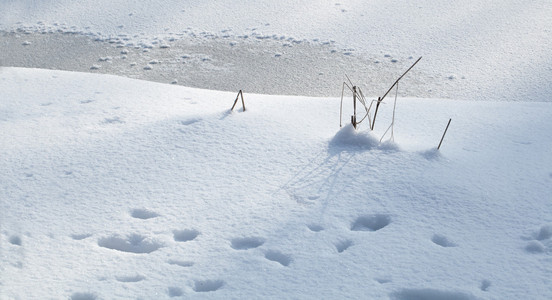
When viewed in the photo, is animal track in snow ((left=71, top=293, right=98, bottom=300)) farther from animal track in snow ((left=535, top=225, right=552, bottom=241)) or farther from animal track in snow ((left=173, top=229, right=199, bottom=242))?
animal track in snow ((left=535, top=225, right=552, bottom=241))

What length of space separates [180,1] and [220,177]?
137 inches

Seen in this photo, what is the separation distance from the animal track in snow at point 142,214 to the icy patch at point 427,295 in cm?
82

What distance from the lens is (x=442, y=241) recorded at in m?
1.59

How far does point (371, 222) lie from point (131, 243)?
2.54 feet

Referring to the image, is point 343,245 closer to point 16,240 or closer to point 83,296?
point 83,296

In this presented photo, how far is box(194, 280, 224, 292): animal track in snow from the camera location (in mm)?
1418

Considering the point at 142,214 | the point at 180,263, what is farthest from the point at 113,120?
the point at 180,263

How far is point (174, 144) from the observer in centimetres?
214

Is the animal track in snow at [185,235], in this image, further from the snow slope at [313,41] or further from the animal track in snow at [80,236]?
the snow slope at [313,41]

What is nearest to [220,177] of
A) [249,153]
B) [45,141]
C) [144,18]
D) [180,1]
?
[249,153]

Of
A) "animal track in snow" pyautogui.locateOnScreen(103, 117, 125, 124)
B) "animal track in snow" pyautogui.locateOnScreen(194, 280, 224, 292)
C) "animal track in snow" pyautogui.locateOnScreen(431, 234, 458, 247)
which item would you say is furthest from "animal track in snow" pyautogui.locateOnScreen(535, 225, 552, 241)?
"animal track in snow" pyautogui.locateOnScreen(103, 117, 125, 124)

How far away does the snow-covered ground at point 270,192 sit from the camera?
144 centimetres

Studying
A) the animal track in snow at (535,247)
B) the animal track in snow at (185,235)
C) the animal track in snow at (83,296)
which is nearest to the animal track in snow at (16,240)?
the animal track in snow at (83,296)

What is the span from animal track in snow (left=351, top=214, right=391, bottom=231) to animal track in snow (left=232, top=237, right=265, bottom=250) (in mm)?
310
